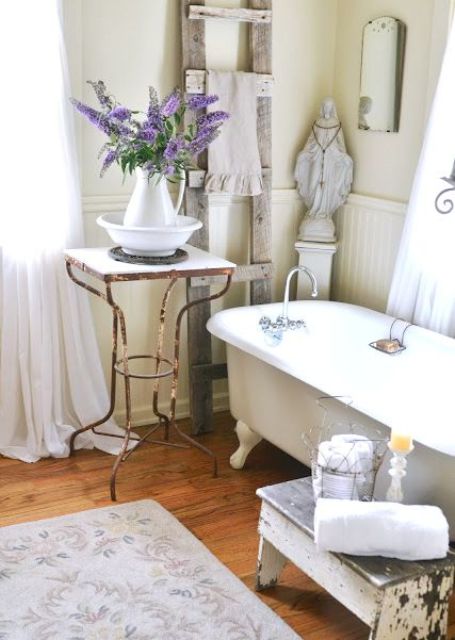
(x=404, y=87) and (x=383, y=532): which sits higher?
(x=404, y=87)

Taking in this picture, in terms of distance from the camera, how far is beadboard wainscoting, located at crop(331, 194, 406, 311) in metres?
3.76

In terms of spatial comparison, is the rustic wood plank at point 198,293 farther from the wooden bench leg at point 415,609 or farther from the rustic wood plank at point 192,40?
the wooden bench leg at point 415,609

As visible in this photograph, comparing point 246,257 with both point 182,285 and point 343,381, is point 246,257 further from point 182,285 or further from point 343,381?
point 343,381

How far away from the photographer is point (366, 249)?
12.8 feet

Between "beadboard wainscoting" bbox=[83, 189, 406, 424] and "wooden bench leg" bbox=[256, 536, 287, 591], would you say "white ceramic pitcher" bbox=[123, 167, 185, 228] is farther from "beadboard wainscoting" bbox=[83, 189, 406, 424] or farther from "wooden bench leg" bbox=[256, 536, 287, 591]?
"wooden bench leg" bbox=[256, 536, 287, 591]

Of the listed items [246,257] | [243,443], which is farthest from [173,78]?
[243,443]

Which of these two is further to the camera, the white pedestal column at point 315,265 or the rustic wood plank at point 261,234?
the white pedestal column at point 315,265

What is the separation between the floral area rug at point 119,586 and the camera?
7.80ft

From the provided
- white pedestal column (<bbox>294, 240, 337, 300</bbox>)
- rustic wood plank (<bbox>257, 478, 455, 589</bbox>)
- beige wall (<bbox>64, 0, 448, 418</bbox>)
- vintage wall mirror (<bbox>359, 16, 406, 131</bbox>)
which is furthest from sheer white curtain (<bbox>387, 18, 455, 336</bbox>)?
rustic wood plank (<bbox>257, 478, 455, 589</bbox>)

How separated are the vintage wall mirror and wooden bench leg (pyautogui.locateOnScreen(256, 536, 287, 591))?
2.00 metres

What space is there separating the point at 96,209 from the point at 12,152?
460 millimetres

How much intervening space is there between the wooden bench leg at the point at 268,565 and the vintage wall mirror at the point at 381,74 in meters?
2.00

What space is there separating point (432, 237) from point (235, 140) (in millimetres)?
980

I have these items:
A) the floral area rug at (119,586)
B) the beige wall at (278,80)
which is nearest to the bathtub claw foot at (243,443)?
the floral area rug at (119,586)
